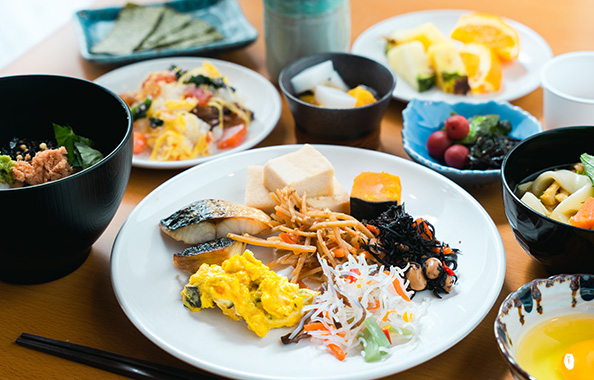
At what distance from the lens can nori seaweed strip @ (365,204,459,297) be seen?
5.28 feet

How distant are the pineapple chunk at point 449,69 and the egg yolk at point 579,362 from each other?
1495mm

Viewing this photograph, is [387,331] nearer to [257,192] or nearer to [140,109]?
[257,192]

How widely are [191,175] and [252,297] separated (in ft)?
2.21

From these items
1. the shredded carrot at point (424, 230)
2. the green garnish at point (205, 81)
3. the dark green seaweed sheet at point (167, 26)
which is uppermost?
the dark green seaweed sheet at point (167, 26)

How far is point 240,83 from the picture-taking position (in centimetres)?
276

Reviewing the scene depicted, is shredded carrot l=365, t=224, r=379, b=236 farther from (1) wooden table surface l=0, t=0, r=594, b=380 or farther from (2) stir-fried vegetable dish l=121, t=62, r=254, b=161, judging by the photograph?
(2) stir-fried vegetable dish l=121, t=62, r=254, b=161

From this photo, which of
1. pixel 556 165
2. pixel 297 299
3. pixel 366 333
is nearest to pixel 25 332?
pixel 297 299

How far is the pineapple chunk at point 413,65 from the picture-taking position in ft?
8.55

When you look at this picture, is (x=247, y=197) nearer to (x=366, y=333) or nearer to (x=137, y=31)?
(x=366, y=333)

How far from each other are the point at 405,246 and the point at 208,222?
613mm

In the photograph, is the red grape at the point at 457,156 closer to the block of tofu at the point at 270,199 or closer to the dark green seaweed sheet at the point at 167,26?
the block of tofu at the point at 270,199

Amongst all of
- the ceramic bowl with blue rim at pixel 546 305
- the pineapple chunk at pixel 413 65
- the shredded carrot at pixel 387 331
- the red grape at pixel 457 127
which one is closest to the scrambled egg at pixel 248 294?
the shredded carrot at pixel 387 331

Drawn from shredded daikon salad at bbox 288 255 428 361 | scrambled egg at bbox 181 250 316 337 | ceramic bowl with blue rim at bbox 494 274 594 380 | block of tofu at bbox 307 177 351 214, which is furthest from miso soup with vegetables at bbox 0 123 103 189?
ceramic bowl with blue rim at bbox 494 274 594 380

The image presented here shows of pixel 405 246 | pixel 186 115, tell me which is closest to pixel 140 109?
pixel 186 115
